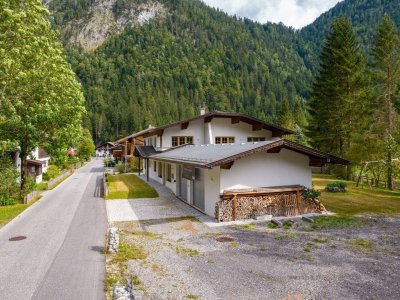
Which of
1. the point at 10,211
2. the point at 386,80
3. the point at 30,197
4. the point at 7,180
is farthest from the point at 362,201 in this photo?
the point at 7,180

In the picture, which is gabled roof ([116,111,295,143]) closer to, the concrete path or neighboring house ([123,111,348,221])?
the concrete path

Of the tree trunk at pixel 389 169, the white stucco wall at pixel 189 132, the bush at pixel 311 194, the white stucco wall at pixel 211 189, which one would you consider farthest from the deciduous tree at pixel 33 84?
the tree trunk at pixel 389 169

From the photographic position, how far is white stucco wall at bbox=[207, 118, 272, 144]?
31531 millimetres

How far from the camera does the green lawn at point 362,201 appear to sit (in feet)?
60.5

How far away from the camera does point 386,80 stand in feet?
92.9

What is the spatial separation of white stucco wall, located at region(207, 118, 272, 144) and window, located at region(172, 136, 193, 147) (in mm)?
2621

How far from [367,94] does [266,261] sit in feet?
103

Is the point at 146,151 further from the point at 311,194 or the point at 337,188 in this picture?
the point at 311,194

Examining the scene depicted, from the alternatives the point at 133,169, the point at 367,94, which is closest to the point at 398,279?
the point at 367,94

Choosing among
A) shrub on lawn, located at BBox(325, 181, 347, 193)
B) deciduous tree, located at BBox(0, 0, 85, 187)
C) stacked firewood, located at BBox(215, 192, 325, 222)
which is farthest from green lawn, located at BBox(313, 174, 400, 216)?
deciduous tree, located at BBox(0, 0, 85, 187)

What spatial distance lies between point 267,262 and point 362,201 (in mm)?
14439

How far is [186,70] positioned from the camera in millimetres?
198375

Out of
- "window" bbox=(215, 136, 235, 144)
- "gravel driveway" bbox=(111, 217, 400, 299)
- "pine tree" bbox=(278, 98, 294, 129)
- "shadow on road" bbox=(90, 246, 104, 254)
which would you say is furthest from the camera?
"pine tree" bbox=(278, 98, 294, 129)

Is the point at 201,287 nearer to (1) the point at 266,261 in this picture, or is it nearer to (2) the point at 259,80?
(1) the point at 266,261
